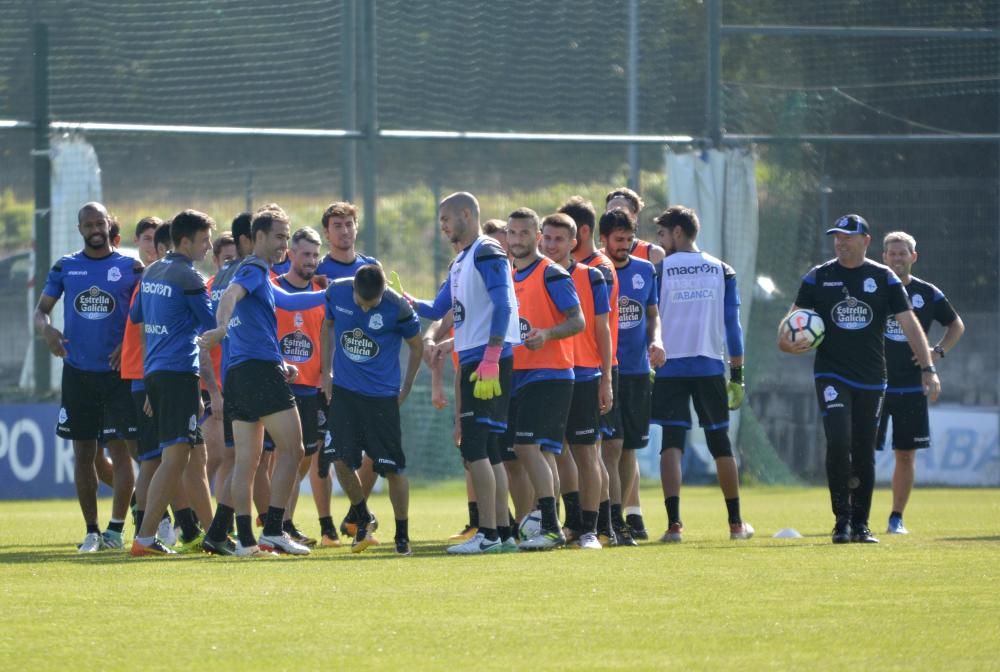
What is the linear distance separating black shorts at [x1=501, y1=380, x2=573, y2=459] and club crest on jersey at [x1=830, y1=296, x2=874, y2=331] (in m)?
1.87

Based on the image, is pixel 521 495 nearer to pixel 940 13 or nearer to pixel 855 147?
pixel 855 147

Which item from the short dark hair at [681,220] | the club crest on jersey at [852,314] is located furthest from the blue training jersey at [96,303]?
the club crest on jersey at [852,314]

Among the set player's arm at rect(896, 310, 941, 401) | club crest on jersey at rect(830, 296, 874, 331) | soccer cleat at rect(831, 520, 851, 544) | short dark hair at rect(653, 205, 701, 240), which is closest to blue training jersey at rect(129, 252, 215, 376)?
short dark hair at rect(653, 205, 701, 240)

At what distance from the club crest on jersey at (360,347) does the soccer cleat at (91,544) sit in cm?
222

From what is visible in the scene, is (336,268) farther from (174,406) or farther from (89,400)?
(89,400)

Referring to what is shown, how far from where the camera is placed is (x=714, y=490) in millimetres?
20156

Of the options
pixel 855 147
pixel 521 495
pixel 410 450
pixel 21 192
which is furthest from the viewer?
pixel 855 147

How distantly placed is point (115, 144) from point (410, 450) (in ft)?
16.6

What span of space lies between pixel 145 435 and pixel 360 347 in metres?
1.65

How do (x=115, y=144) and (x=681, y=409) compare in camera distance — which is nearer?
(x=681, y=409)

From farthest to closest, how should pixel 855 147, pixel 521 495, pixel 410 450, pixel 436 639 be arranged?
pixel 855 147 < pixel 410 450 < pixel 521 495 < pixel 436 639

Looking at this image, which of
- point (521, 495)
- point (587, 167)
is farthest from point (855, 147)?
point (521, 495)

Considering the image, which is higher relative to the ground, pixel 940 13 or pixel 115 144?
pixel 940 13

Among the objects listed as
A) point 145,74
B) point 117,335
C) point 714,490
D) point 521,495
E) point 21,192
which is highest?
point 145,74
